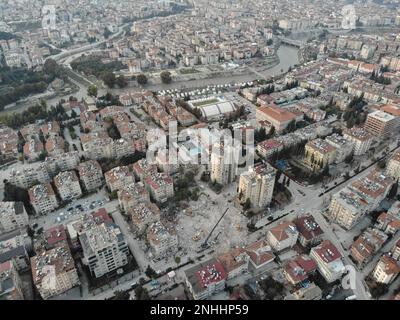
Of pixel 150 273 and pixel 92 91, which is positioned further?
pixel 92 91

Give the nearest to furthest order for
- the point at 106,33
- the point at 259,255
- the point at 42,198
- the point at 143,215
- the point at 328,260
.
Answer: the point at 328,260 → the point at 259,255 → the point at 143,215 → the point at 42,198 → the point at 106,33

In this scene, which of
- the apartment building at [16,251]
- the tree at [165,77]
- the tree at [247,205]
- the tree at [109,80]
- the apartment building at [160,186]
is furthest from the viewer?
the tree at [165,77]

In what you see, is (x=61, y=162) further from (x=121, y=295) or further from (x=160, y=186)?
(x=121, y=295)

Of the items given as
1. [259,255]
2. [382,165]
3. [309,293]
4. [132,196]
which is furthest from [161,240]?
[382,165]

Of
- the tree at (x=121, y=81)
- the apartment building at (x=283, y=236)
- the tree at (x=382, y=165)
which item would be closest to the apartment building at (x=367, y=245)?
the apartment building at (x=283, y=236)

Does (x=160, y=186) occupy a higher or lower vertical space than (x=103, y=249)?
lower

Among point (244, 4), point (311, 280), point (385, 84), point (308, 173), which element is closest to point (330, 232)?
point (311, 280)

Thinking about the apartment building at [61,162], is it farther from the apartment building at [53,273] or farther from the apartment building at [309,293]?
the apartment building at [309,293]

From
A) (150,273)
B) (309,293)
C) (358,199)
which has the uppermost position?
(358,199)

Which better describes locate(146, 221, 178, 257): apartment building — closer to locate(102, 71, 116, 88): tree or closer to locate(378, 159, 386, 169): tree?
locate(378, 159, 386, 169): tree
